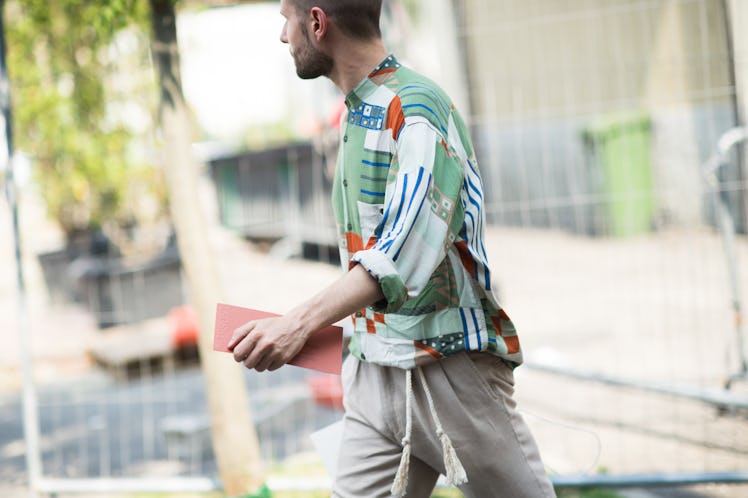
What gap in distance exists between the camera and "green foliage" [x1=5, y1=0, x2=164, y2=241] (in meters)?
6.95

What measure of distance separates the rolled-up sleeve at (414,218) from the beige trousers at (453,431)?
0.35 metres

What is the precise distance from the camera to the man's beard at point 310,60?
212 centimetres

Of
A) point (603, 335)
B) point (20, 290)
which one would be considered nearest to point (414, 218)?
point (20, 290)

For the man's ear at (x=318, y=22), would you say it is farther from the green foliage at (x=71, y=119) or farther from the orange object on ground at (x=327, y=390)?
the orange object on ground at (x=327, y=390)

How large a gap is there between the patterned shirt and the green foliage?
3.28m

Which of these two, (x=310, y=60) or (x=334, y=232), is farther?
(x=334, y=232)

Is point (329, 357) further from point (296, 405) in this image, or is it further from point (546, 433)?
point (296, 405)

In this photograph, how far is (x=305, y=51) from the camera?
2125mm

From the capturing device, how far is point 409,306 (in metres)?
2.11

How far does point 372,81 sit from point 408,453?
0.90 meters

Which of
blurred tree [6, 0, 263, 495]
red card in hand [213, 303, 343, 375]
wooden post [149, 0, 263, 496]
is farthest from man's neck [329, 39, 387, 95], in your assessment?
wooden post [149, 0, 263, 496]

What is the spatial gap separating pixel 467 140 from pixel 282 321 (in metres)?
0.65

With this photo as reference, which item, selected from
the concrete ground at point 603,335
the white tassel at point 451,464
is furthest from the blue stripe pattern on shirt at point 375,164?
the concrete ground at point 603,335

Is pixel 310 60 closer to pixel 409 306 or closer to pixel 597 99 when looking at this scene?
pixel 409 306
